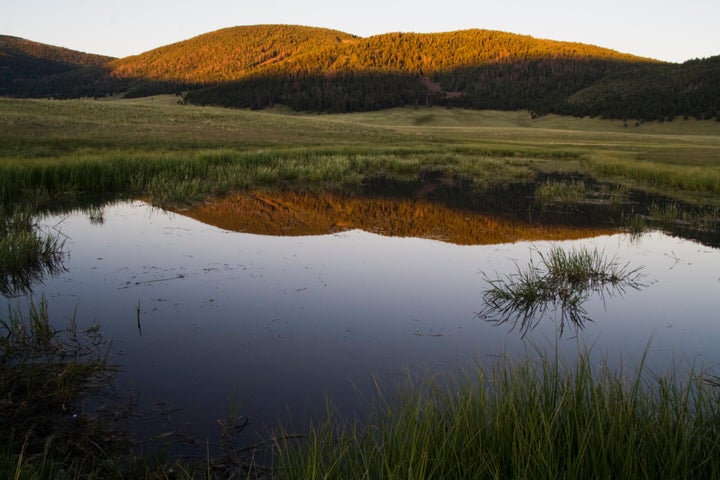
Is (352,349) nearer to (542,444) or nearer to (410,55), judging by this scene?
(542,444)

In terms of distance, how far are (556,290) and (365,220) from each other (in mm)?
7846

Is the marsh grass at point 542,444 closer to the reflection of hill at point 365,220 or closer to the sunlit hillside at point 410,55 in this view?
the reflection of hill at point 365,220

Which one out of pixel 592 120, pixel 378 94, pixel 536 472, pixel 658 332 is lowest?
pixel 658 332

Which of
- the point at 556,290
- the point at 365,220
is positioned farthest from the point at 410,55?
the point at 556,290

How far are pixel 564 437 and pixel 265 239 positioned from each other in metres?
10.1

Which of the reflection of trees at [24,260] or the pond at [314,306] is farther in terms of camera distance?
the reflection of trees at [24,260]

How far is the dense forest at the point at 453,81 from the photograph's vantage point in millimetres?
95688

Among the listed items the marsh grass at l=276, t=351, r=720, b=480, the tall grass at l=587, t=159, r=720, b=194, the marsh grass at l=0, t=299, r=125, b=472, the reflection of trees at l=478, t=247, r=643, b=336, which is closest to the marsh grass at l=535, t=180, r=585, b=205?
the tall grass at l=587, t=159, r=720, b=194

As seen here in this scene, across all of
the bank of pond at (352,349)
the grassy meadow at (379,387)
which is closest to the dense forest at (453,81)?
the grassy meadow at (379,387)

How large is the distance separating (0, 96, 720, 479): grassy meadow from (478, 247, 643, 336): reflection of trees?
1.81 metres

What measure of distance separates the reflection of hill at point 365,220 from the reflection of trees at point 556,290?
3.53m

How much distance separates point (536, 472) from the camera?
3.02 m

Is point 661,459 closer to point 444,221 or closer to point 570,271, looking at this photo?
point 570,271

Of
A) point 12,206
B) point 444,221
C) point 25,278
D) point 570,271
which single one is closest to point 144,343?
point 25,278
